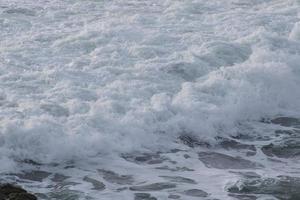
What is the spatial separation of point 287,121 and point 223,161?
7.70 ft

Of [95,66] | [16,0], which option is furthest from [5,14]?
[95,66]

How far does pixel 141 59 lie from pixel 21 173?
18.8 ft

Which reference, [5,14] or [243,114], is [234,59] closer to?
[243,114]

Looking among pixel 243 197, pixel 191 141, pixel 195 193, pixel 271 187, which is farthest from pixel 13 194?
pixel 191 141

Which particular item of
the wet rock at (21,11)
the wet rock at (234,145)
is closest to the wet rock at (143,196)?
the wet rock at (234,145)

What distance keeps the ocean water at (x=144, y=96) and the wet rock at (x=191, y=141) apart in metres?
0.02

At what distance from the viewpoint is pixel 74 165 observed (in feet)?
37.2

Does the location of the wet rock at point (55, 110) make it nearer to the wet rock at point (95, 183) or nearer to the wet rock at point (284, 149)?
the wet rock at point (95, 183)

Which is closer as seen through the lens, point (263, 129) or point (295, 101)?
point (263, 129)

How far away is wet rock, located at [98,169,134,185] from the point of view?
1079cm

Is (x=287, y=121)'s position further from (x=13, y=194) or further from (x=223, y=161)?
(x=13, y=194)

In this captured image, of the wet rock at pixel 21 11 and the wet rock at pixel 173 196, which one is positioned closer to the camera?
the wet rock at pixel 173 196

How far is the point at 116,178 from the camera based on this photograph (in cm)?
1091

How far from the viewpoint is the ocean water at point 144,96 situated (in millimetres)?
11148
